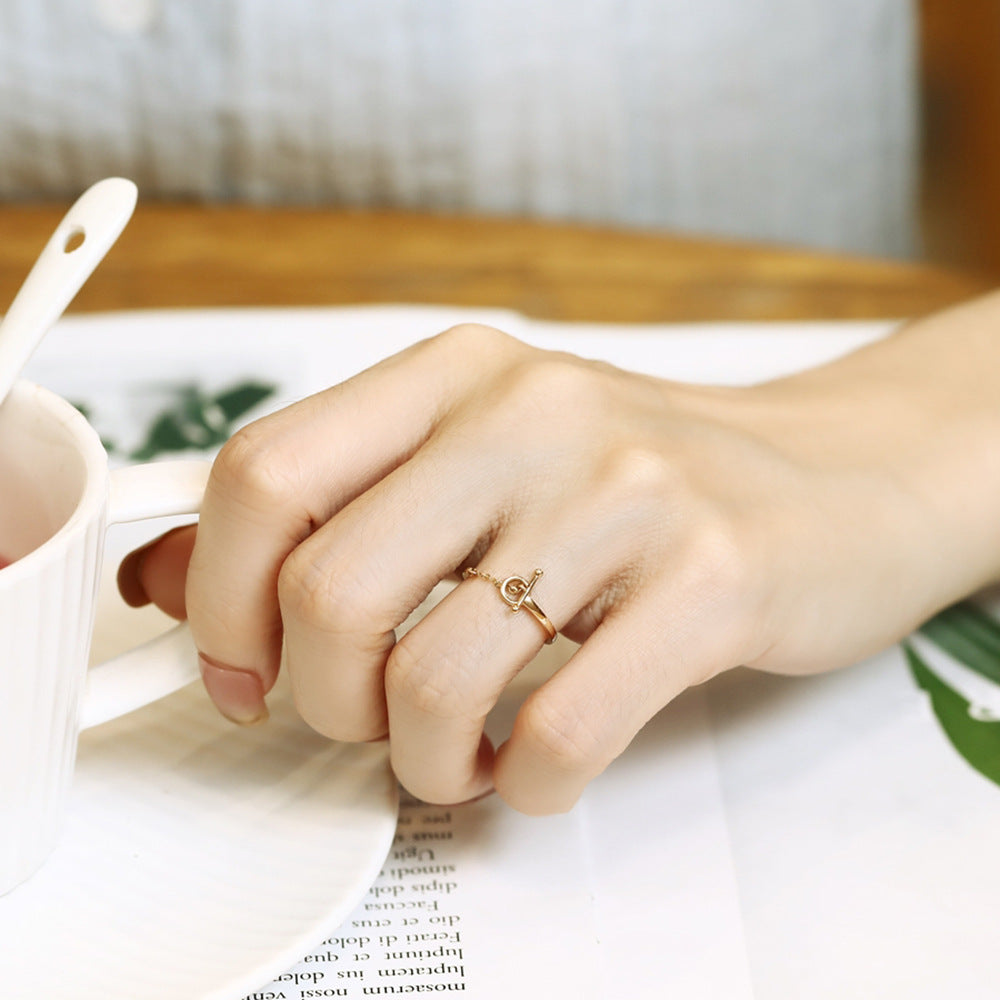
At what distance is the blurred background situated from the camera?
0.82 metres

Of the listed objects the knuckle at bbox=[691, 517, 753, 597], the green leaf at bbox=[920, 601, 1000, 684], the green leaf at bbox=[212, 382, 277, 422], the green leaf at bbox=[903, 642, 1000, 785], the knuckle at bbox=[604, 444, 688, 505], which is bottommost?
the green leaf at bbox=[920, 601, 1000, 684]

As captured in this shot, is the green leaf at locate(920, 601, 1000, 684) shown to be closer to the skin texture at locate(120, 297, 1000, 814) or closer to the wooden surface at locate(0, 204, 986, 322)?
the skin texture at locate(120, 297, 1000, 814)

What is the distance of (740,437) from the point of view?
0.37 meters

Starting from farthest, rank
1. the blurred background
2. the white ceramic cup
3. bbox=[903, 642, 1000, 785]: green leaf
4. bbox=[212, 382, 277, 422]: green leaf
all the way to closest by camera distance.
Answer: the blurred background, bbox=[212, 382, 277, 422]: green leaf, bbox=[903, 642, 1000, 785]: green leaf, the white ceramic cup

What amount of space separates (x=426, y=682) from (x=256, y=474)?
7 cm

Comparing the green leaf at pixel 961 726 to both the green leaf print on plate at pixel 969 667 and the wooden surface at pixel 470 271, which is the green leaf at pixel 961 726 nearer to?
the green leaf print on plate at pixel 969 667

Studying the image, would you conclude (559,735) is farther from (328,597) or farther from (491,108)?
(491,108)

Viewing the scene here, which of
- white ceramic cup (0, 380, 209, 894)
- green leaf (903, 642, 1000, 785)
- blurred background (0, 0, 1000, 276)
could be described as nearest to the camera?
white ceramic cup (0, 380, 209, 894)

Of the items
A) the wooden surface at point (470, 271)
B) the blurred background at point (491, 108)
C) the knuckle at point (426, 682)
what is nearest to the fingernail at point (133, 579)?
the knuckle at point (426, 682)

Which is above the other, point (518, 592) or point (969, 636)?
point (518, 592)

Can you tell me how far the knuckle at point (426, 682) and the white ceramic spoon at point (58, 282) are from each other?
0.13 meters

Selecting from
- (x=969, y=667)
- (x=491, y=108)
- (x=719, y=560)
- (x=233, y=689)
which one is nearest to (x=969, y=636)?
(x=969, y=667)

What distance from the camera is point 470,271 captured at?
0.65 meters

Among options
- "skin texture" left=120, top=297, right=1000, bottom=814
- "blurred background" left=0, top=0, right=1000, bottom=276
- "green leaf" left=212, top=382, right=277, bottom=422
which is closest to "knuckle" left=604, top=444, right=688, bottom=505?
"skin texture" left=120, top=297, right=1000, bottom=814
